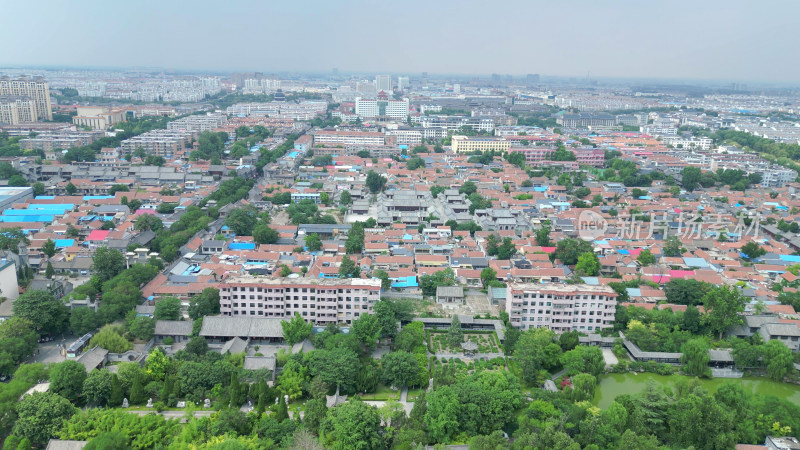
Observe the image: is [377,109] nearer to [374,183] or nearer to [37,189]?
[374,183]

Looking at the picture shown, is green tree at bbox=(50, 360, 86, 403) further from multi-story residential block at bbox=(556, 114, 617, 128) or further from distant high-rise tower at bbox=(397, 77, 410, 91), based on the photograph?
distant high-rise tower at bbox=(397, 77, 410, 91)

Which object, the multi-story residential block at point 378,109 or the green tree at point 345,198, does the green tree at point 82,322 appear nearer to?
the green tree at point 345,198

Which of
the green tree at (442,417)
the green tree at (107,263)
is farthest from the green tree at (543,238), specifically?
the green tree at (107,263)

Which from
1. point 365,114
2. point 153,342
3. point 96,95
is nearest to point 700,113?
point 365,114

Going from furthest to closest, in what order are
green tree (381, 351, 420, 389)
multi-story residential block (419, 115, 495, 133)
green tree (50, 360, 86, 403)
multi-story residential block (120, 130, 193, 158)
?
multi-story residential block (419, 115, 495, 133)
multi-story residential block (120, 130, 193, 158)
green tree (381, 351, 420, 389)
green tree (50, 360, 86, 403)

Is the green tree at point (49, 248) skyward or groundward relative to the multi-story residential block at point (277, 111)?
groundward

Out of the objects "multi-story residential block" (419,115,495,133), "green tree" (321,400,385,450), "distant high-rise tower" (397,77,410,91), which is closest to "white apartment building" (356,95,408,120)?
"multi-story residential block" (419,115,495,133)

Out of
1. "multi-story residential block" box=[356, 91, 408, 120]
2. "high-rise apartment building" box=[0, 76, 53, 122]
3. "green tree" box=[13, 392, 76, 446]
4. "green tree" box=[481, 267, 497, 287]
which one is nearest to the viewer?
"green tree" box=[13, 392, 76, 446]
